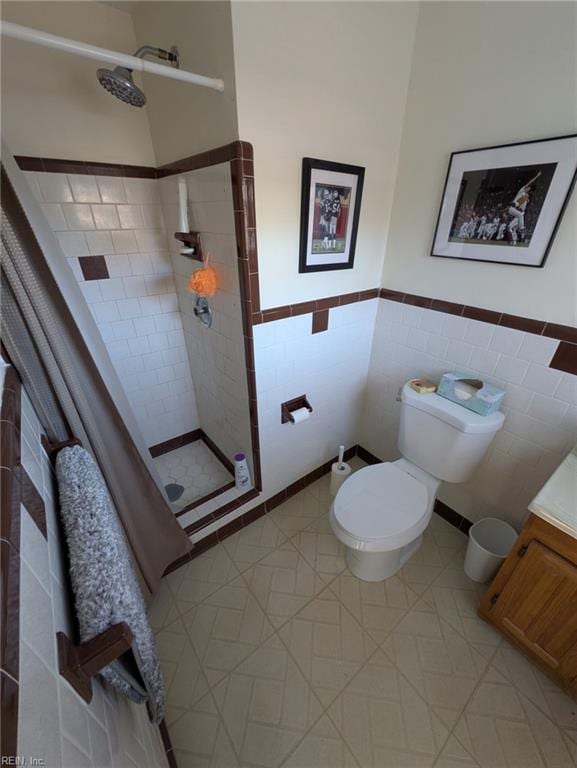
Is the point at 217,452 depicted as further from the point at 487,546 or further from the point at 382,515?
the point at 487,546

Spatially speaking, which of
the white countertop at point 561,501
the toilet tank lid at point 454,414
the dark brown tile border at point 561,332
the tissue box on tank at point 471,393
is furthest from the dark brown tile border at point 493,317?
the white countertop at point 561,501

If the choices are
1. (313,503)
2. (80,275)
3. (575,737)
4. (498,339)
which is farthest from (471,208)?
(575,737)

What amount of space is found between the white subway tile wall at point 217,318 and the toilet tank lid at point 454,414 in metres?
0.79

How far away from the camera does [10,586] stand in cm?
40

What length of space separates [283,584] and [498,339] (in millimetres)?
1465

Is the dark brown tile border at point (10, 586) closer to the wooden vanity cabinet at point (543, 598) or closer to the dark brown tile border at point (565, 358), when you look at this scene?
the wooden vanity cabinet at point (543, 598)

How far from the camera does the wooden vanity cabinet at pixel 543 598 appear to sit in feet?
3.25

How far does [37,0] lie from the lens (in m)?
1.14

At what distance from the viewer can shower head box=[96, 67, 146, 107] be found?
92cm

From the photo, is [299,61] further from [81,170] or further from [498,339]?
[498,339]

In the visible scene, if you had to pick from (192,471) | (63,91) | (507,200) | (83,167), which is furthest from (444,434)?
(63,91)

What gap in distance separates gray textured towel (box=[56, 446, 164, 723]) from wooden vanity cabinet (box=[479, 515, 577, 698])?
117 cm

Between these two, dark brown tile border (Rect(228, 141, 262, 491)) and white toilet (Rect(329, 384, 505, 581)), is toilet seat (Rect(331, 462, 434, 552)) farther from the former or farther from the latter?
dark brown tile border (Rect(228, 141, 262, 491))

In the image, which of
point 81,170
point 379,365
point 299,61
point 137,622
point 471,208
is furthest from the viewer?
point 379,365
